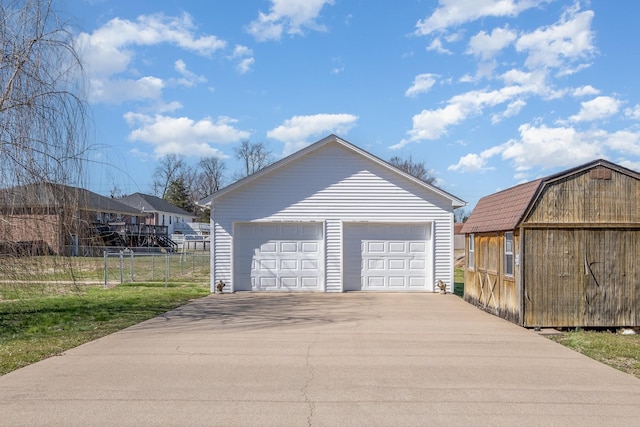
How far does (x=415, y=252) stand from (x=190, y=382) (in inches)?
473

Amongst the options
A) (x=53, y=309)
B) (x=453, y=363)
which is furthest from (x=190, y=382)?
(x=53, y=309)

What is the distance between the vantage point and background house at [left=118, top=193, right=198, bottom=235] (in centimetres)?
6262

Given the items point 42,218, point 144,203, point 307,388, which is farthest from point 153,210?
point 307,388

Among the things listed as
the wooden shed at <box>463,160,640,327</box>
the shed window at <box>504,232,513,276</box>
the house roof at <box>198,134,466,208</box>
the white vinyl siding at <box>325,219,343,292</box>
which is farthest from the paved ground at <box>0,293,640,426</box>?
the house roof at <box>198,134,466,208</box>

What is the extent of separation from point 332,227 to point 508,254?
6506 millimetres

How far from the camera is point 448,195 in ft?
57.7

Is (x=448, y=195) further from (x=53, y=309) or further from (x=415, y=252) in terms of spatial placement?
(x=53, y=309)

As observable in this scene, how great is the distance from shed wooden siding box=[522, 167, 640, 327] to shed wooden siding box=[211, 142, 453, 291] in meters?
6.27

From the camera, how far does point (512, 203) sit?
41.3ft

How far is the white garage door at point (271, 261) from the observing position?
57.5 ft

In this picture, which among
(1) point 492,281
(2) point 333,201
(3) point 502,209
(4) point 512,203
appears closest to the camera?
(4) point 512,203

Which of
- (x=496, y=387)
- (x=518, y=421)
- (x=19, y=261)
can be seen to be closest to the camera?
(x=518, y=421)

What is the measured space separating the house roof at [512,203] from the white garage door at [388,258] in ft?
7.74

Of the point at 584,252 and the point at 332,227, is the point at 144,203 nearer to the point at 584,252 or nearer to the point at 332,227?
the point at 332,227
